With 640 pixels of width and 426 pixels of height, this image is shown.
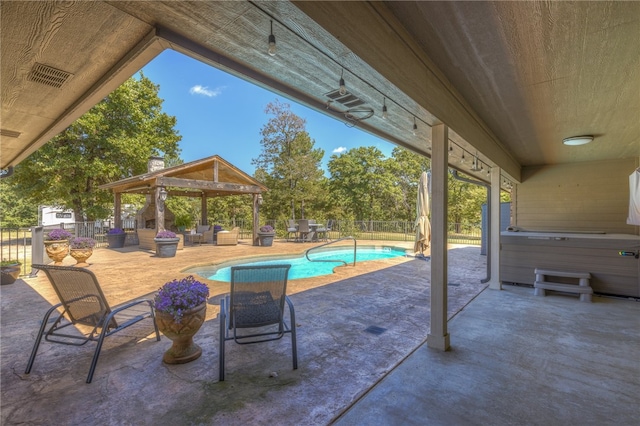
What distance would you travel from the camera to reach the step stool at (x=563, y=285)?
15.5 feet

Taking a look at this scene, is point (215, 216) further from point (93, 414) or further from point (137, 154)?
point (93, 414)

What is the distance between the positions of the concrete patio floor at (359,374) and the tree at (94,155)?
1091 cm

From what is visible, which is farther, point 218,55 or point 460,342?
point 460,342

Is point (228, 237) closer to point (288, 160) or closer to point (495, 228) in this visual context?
point (288, 160)

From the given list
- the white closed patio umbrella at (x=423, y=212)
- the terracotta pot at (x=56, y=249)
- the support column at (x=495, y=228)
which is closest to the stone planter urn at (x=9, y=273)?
the terracotta pot at (x=56, y=249)

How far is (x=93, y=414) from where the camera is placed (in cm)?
195

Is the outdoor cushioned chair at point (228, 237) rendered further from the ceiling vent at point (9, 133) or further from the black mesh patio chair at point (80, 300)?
the black mesh patio chair at point (80, 300)

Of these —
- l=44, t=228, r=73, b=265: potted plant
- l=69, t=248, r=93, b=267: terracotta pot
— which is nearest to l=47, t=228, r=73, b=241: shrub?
l=44, t=228, r=73, b=265: potted plant

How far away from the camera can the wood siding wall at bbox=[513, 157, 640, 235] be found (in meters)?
5.84

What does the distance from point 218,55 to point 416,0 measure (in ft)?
4.56

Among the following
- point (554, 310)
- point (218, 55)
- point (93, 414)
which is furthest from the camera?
point (554, 310)

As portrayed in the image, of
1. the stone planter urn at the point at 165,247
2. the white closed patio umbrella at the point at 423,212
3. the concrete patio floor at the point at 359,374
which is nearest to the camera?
the concrete patio floor at the point at 359,374

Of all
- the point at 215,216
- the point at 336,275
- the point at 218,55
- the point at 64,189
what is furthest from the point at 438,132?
the point at 215,216

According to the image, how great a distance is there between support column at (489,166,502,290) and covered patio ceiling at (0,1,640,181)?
202 cm
